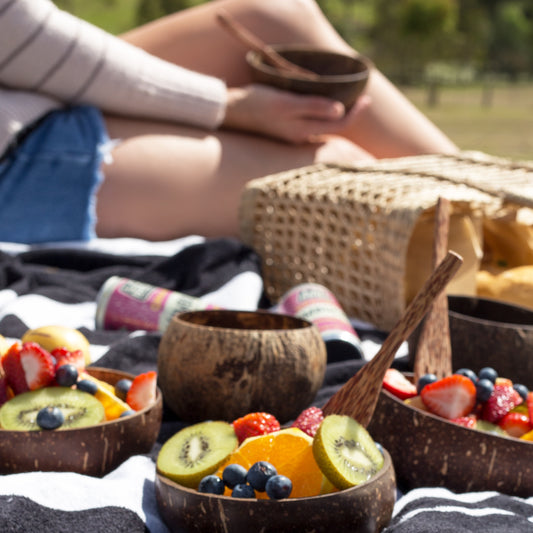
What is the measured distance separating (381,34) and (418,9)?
253cm

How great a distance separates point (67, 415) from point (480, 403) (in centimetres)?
27

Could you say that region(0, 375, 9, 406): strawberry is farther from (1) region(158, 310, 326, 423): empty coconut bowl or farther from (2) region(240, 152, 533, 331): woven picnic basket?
(2) region(240, 152, 533, 331): woven picnic basket

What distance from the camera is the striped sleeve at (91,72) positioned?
3.75 feet

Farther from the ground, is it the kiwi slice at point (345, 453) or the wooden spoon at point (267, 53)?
the wooden spoon at point (267, 53)

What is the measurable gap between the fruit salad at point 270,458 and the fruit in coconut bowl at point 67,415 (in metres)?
0.05

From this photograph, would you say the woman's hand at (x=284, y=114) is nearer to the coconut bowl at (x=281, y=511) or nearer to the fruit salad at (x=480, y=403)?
the fruit salad at (x=480, y=403)

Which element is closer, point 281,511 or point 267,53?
point 281,511

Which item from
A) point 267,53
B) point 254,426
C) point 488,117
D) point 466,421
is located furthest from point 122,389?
point 488,117

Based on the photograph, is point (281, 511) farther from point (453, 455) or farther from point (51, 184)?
point (51, 184)

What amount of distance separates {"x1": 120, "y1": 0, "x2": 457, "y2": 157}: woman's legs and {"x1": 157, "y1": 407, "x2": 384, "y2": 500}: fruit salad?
3.98 feet

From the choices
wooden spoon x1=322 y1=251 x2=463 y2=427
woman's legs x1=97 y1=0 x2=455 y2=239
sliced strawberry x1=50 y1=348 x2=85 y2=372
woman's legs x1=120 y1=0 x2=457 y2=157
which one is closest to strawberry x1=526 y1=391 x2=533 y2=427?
wooden spoon x1=322 y1=251 x2=463 y2=427

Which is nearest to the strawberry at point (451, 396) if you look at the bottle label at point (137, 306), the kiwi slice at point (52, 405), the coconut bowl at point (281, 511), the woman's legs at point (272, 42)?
the coconut bowl at point (281, 511)

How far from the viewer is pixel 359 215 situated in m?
0.95

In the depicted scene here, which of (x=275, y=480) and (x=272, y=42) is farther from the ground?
(x=272, y=42)
